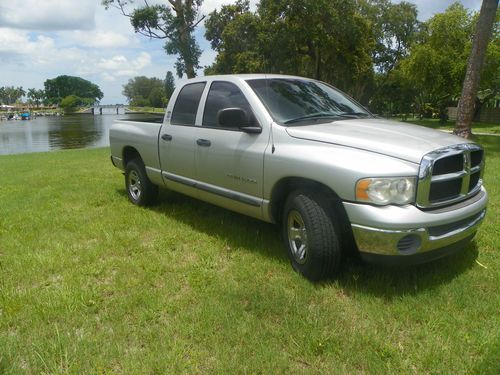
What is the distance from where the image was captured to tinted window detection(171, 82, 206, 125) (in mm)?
5195

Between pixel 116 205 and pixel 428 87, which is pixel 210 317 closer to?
pixel 116 205

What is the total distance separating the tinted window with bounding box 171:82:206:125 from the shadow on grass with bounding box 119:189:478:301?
1.29m

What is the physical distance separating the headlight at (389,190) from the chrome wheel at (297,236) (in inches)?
28.0

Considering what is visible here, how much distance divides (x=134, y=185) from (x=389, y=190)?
439cm

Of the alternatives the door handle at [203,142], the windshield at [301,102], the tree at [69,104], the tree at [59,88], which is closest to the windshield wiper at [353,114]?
the windshield at [301,102]

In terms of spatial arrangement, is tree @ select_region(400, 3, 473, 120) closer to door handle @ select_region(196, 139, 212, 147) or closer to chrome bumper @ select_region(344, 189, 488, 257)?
door handle @ select_region(196, 139, 212, 147)

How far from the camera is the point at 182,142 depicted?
5.16 meters

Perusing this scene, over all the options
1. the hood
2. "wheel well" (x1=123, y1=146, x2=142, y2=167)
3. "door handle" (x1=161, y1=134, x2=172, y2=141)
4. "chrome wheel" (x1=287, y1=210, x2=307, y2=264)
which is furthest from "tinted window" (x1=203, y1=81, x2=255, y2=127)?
"wheel well" (x1=123, y1=146, x2=142, y2=167)

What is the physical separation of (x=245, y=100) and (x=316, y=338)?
2492 mm

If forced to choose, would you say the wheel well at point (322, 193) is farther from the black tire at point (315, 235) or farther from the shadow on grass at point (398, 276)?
the shadow on grass at point (398, 276)

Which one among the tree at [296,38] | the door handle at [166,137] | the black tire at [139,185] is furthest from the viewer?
the tree at [296,38]

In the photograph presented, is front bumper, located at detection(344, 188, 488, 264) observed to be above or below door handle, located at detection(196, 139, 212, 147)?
below

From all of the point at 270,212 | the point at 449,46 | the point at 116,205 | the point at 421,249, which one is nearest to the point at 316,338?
the point at 421,249

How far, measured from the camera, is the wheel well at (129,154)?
6.45 metres
